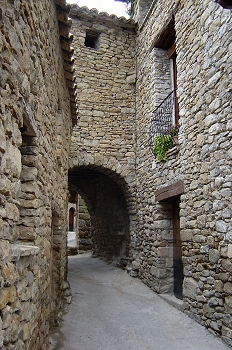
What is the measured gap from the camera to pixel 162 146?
6.05 metres

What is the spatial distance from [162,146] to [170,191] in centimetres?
92

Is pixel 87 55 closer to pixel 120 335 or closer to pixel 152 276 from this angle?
pixel 152 276

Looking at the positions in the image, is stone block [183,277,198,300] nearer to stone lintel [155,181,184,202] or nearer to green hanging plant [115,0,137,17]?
stone lintel [155,181,184,202]

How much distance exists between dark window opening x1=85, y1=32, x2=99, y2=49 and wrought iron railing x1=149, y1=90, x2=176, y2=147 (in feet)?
10.1

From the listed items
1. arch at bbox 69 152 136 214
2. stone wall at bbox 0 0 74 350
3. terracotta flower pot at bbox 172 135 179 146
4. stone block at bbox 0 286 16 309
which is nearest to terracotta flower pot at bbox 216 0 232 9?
stone wall at bbox 0 0 74 350

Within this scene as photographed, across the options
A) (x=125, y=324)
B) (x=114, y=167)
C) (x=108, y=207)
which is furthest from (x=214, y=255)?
(x=108, y=207)

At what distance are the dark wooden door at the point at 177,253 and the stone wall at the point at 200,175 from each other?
0.10 m

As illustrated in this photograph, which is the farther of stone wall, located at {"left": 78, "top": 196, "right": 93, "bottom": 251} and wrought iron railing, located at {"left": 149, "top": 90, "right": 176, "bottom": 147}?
stone wall, located at {"left": 78, "top": 196, "right": 93, "bottom": 251}

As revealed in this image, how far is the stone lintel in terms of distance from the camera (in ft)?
17.2

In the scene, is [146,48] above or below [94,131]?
above

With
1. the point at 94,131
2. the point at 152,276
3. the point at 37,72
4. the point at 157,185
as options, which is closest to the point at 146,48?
the point at 94,131

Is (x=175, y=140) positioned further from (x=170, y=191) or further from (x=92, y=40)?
(x=92, y=40)

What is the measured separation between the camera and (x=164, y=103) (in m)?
6.62

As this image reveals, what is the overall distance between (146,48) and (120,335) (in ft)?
20.2
